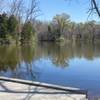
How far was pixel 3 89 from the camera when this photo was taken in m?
8.23

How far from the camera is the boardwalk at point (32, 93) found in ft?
23.5

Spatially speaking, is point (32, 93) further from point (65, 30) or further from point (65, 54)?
point (65, 30)

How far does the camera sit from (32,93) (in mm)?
7656

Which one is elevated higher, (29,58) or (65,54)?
(29,58)

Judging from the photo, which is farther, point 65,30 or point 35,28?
point 65,30

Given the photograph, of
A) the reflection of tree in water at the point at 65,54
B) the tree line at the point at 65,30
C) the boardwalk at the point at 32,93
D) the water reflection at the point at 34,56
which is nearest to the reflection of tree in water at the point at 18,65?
the water reflection at the point at 34,56

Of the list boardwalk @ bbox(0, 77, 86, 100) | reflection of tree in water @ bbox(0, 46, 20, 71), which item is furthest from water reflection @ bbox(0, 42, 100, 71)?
boardwalk @ bbox(0, 77, 86, 100)

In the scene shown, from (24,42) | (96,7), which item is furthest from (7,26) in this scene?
(96,7)

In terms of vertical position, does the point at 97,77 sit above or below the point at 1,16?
below

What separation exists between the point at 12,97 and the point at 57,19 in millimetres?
68428

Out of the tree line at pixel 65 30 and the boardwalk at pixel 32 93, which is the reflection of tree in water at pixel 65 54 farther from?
the tree line at pixel 65 30

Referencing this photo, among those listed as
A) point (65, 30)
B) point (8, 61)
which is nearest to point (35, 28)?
point (65, 30)

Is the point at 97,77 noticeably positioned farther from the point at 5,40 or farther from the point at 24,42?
the point at 24,42

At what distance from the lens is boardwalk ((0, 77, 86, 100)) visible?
7172mm
